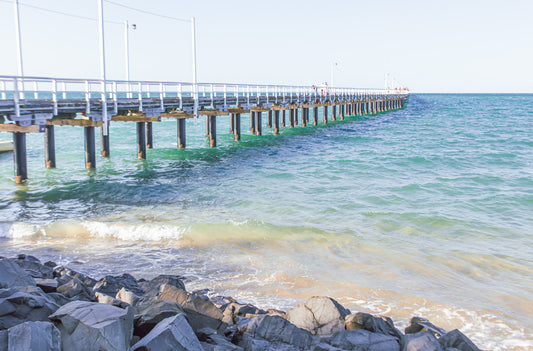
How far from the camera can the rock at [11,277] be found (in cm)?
660

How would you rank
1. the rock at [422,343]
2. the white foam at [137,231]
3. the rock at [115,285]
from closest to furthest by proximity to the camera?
the rock at [422,343], the rock at [115,285], the white foam at [137,231]

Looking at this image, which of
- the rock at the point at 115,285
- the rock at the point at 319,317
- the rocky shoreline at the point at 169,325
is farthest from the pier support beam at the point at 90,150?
the rock at the point at 319,317

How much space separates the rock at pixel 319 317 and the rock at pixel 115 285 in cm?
270

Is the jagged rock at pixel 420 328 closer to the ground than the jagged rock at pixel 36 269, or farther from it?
closer to the ground

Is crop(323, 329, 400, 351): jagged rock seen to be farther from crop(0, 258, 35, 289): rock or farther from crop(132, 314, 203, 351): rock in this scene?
crop(0, 258, 35, 289): rock

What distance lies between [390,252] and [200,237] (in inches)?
180

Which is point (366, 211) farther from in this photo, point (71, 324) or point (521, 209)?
point (71, 324)

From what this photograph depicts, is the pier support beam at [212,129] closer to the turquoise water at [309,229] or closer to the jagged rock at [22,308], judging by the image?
the turquoise water at [309,229]

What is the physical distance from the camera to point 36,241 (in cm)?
1218

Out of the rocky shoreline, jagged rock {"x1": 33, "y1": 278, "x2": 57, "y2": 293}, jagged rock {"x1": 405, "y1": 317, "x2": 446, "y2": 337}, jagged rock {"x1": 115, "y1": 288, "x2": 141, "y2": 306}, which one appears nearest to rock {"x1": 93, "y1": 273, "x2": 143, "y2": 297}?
the rocky shoreline

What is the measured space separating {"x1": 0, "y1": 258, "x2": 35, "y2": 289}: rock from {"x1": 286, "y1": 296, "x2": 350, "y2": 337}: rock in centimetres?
363

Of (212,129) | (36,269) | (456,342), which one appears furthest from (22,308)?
(212,129)

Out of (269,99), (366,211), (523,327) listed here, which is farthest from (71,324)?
(269,99)

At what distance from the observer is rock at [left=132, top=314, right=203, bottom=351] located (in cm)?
473
